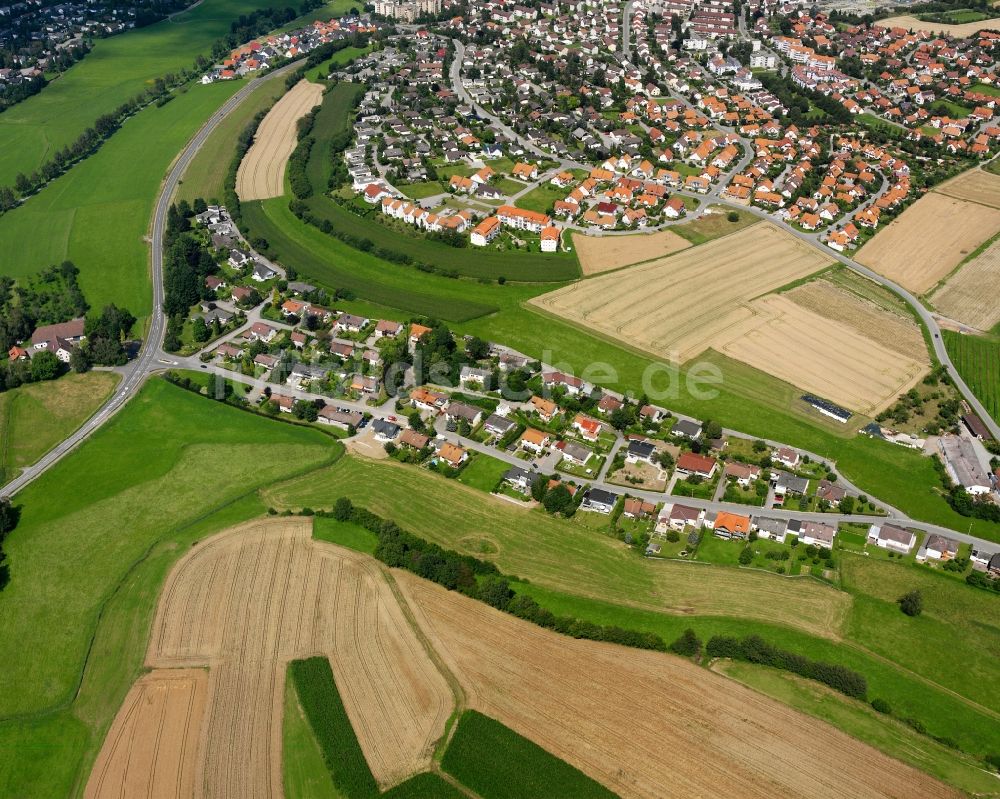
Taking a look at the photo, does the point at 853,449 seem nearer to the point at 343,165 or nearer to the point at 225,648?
the point at 225,648

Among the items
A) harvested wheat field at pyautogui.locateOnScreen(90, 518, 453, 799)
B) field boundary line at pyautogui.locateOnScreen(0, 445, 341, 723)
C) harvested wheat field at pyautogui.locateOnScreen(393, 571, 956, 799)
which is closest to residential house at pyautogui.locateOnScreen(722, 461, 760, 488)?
harvested wheat field at pyautogui.locateOnScreen(393, 571, 956, 799)

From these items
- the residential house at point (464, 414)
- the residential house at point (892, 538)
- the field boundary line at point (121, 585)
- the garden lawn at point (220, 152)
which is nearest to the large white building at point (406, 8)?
the garden lawn at point (220, 152)

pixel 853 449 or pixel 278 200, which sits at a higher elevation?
pixel 278 200

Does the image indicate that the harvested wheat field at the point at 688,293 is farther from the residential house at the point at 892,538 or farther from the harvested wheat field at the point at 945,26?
the harvested wheat field at the point at 945,26

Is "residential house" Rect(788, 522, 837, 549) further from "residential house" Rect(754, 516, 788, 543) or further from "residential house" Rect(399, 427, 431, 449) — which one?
"residential house" Rect(399, 427, 431, 449)

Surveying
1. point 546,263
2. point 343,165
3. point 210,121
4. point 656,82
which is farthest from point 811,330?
point 210,121
